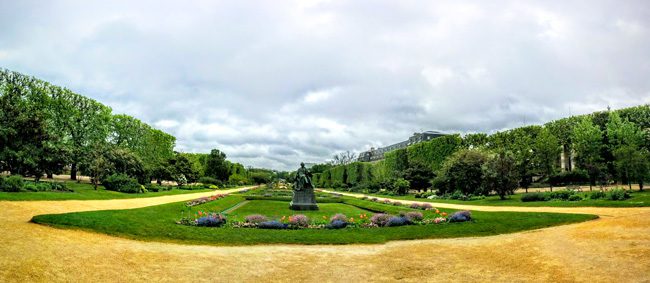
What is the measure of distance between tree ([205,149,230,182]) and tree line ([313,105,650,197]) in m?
45.9

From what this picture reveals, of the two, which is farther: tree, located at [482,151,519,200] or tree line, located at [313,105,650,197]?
tree line, located at [313,105,650,197]

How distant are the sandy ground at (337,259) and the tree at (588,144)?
117 ft

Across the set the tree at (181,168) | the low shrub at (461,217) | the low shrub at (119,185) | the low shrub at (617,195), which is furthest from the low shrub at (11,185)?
the low shrub at (617,195)

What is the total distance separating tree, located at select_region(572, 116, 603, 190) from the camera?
44178mm

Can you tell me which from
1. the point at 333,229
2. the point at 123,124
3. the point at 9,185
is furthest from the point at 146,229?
the point at 123,124

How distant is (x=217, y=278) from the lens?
30.4ft

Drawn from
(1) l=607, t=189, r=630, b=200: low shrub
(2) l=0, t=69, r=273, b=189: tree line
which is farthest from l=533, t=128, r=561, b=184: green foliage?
(2) l=0, t=69, r=273, b=189: tree line

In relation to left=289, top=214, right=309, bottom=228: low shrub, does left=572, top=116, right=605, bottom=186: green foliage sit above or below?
above

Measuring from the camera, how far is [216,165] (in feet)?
287

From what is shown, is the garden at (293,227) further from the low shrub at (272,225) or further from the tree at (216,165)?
the tree at (216,165)

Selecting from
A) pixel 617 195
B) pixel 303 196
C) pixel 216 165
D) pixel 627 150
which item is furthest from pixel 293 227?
pixel 216 165

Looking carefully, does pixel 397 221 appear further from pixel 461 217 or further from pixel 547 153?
pixel 547 153

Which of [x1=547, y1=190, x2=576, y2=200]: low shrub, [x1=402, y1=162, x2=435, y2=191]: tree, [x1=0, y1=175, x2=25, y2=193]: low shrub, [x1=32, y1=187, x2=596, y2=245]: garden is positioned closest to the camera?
[x1=32, y1=187, x2=596, y2=245]: garden

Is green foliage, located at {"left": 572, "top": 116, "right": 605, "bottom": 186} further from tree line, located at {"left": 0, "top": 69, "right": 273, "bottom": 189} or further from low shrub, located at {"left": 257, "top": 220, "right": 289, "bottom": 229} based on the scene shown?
tree line, located at {"left": 0, "top": 69, "right": 273, "bottom": 189}
